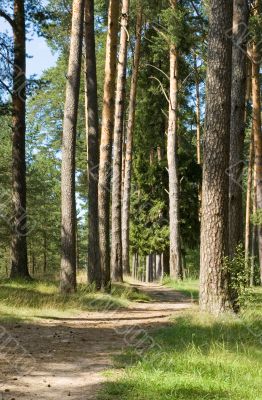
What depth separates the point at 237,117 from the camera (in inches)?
460

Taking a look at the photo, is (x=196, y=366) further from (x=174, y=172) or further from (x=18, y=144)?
(x=174, y=172)

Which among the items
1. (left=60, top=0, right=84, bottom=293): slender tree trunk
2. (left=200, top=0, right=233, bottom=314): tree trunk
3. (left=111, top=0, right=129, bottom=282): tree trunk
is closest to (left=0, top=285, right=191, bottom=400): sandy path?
(left=200, top=0, right=233, bottom=314): tree trunk

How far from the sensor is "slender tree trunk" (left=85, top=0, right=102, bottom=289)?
47.4ft

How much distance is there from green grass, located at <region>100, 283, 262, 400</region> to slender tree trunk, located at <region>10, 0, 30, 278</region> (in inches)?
309

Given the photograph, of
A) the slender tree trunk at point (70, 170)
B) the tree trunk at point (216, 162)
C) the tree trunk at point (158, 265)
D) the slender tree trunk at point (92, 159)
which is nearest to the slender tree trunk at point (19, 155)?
the slender tree trunk at point (92, 159)

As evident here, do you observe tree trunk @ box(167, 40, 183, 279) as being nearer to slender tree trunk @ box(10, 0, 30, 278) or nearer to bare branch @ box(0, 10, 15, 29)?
slender tree trunk @ box(10, 0, 30, 278)

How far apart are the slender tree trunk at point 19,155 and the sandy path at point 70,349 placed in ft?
15.0

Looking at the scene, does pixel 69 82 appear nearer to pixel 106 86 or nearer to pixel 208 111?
Answer: pixel 106 86

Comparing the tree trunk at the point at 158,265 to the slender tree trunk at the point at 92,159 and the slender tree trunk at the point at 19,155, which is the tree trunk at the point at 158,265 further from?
the slender tree trunk at the point at 92,159

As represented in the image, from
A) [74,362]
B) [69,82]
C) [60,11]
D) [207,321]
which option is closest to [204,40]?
[69,82]

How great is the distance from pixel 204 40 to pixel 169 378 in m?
14.9

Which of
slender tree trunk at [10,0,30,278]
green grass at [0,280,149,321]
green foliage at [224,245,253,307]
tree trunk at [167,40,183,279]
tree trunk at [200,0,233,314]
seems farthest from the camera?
tree trunk at [167,40,183,279]

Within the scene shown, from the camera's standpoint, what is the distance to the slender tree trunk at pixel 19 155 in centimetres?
1525

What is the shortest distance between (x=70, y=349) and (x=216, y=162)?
396cm
